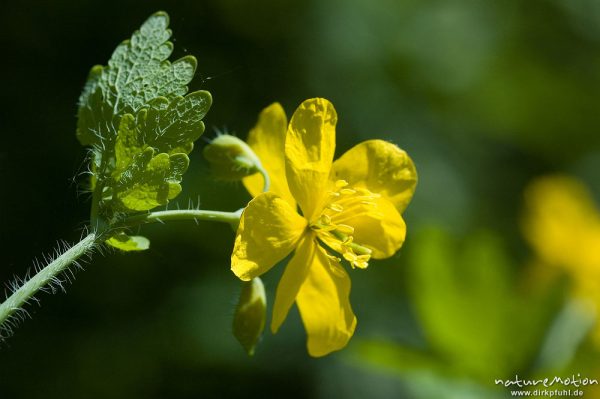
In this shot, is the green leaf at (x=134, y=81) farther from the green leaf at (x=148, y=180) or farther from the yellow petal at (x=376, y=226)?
the yellow petal at (x=376, y=226)

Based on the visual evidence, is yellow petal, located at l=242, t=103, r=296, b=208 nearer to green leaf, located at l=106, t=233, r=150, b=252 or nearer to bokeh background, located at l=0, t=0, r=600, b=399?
green leaf, located at l=106, t=233, r=150, b=252

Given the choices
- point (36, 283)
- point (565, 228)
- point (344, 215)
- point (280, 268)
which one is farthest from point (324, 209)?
point (565, 228)

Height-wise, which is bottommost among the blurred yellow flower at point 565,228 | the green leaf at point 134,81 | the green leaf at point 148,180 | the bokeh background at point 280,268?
the blurred yellow flower at point 565,228

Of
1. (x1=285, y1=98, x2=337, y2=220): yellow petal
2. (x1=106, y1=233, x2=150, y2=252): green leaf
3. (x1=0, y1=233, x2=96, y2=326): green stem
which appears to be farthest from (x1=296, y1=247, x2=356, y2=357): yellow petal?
(x1=0, y1=233, x2=96, y2=326): green stem

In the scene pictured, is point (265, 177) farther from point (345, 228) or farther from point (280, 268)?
point (280, 268)

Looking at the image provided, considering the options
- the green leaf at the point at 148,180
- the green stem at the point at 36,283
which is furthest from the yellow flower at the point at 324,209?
the green stem at the point at 36,283

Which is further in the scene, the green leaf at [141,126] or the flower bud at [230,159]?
the flower bud at [230,159]

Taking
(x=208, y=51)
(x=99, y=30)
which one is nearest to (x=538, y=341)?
(x=208, y=51)
